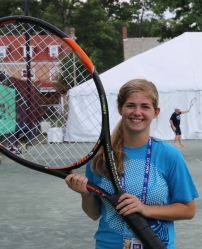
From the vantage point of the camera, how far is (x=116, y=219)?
9.61ft

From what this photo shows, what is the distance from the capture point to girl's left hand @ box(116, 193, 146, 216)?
282 centimetres

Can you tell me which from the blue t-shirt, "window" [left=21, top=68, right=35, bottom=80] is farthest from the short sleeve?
"window" [left=21, top=68, right=35, bottom=80]

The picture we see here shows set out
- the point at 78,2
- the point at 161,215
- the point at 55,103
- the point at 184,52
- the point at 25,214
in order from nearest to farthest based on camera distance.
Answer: the point at 161,215, the point at 55,103, the point at 25,214, the point at 184,52, the point at 78,2

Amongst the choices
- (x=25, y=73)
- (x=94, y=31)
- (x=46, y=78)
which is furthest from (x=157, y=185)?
(x=94, y=31)

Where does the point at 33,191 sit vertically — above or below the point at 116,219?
below

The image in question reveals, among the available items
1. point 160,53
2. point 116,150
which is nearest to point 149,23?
point 160,53

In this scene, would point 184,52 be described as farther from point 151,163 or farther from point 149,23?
point 149,23

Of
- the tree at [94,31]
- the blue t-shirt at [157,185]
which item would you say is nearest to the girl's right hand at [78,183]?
the blue t-shirt at [157,185]

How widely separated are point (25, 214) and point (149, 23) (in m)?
69.0

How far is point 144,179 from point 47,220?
15.1 feet

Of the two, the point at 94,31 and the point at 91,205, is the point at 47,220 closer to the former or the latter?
the point at 91,205

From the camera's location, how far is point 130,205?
2834mm

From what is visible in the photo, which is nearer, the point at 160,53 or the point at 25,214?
the point at 25,214

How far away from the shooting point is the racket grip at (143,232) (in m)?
2.84
